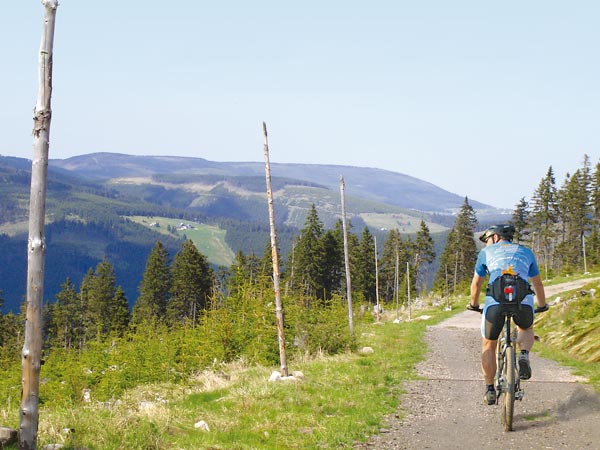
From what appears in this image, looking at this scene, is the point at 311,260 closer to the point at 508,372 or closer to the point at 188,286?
the point at 188,286

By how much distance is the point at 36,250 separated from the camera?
6633mm

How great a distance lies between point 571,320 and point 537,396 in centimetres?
1283

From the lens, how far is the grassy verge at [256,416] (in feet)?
24.5

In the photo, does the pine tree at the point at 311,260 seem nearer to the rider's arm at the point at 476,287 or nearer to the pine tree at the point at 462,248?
the pine tree at the point at 462,248

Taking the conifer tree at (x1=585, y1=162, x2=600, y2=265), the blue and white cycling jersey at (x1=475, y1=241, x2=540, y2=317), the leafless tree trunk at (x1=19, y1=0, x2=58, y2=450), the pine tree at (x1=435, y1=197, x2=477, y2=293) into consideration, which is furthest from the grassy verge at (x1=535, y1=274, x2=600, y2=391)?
the pine tree at (x1=435, y1=197, x2=477, y2=293)

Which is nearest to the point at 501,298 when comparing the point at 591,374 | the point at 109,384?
the point at 591,374

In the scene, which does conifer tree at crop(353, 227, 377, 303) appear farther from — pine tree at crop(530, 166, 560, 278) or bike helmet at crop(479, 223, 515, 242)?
bike helmet at crop(479, 223, 515, 242)

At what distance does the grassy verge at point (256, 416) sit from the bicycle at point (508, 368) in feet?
6.39

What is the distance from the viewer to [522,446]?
7.44 metres

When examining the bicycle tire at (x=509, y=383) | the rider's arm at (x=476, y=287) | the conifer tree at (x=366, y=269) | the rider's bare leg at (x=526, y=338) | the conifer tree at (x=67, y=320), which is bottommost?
the conifer tree at (x=67, y=320)

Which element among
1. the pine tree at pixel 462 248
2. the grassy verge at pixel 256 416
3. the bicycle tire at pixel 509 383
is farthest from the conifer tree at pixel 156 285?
the bicycle tire at pixel 509 383

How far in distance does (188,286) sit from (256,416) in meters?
78.3

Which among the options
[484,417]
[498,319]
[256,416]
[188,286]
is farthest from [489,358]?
[188,286]

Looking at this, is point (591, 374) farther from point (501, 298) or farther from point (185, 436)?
point (185, 436)
